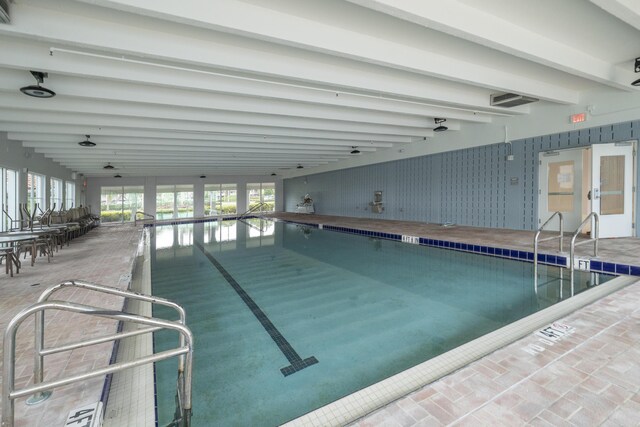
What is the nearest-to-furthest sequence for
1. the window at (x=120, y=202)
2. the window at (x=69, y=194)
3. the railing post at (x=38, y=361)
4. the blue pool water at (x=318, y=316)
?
the railing post at (x=38, y=361)
the blue pool water at (x=318, y=316)
the window at (x=69, y=194)
the window at (x=120, y=202)

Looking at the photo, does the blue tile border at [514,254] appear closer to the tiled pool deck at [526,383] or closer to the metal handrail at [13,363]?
the tiled pool deck at [526,383]

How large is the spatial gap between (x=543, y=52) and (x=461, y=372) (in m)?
3.85

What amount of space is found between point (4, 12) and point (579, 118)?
27.0 ft

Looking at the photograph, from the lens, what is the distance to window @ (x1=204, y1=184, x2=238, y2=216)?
17.0 m

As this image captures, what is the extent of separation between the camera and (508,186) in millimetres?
6973

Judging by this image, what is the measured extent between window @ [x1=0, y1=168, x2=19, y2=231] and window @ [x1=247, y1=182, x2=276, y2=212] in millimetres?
A: 11577

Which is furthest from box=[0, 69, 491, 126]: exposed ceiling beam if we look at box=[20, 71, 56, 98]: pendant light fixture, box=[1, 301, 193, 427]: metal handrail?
box=[1, 301, 193, 427]: metal handrail

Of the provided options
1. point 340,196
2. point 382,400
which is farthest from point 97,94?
point 340,196

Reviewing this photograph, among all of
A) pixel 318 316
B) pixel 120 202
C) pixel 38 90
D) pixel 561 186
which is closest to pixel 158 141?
pixel 38 90

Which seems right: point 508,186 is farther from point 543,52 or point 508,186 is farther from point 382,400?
point 382,400

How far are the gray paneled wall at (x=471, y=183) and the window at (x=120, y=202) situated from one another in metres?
11.5

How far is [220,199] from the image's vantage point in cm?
1734

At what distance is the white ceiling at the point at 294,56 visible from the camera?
272 centimetres

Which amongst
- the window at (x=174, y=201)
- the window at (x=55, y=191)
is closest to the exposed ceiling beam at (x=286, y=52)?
the window at (x=55, y=191)
